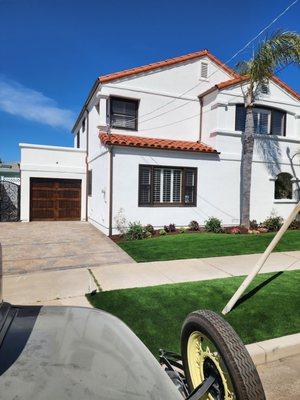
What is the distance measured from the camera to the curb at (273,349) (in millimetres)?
4105

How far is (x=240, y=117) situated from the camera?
15469mm

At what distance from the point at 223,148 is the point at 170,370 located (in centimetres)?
1303

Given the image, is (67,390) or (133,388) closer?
(67,390)

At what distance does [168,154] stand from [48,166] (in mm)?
7125

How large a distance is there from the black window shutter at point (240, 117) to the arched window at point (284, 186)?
11.0 ft

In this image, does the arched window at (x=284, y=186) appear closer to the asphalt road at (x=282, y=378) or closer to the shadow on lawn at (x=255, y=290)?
the shadow on lawn at (x=255, y=290)

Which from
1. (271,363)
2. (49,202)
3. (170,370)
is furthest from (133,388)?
(49,202)

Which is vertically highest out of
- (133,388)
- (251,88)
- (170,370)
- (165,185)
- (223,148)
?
(251,88)

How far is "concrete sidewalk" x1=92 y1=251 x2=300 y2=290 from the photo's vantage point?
23.1 ft

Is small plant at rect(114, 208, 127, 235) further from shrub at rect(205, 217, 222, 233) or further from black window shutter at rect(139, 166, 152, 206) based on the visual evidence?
shrub at rect(205, 217, 222, 233)

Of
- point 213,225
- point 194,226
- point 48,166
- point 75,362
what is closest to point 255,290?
point 75,362

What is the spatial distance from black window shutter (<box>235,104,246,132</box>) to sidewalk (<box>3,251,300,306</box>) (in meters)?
7.91

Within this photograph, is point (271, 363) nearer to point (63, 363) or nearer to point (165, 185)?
point (63, 363)

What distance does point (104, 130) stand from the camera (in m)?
14.6
